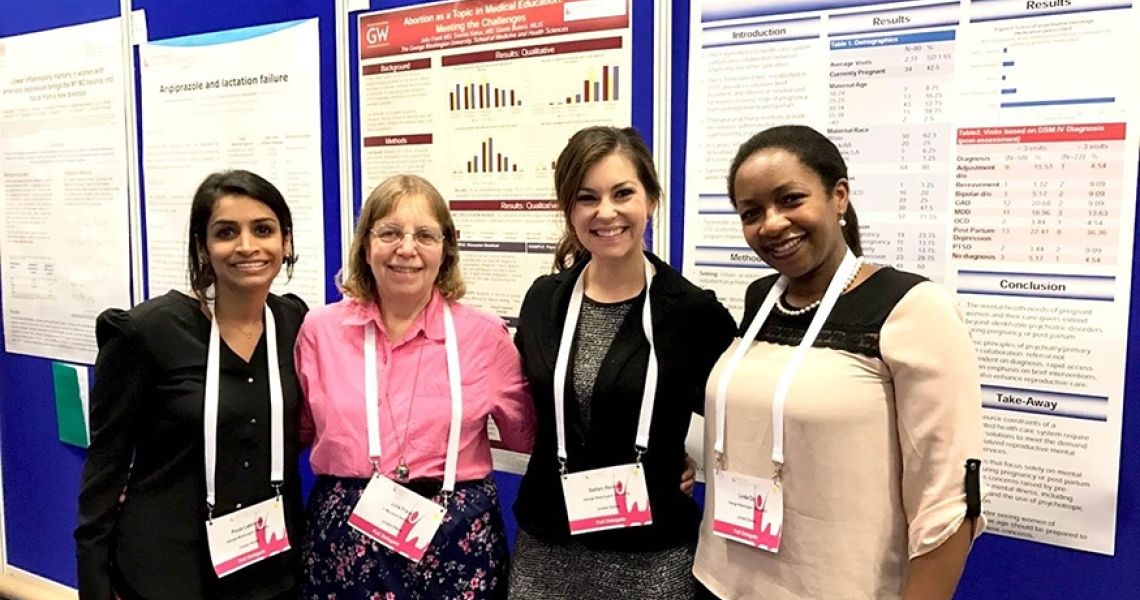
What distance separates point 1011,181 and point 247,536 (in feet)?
5.64

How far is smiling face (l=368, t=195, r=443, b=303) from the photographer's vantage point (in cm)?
171

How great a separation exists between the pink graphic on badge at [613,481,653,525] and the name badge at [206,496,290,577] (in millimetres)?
726

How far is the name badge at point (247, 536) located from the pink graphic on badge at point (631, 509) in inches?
28.6

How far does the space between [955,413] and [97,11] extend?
3.24 meters

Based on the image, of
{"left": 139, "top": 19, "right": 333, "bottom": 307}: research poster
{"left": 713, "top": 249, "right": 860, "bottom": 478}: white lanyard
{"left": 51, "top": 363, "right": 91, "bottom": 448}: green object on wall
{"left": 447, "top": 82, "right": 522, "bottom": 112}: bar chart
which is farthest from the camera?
{"left": 51, "top": 363, "right": 91, "bottom": 448}: green object on wall

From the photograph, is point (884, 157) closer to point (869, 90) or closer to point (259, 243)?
point (869, 90)

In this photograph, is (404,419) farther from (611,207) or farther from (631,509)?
(611,207)

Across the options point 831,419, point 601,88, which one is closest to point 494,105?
point 601,88

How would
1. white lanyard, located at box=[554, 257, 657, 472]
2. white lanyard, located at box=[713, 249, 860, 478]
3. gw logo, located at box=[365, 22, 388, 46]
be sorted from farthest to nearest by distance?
gw logo, located at box=[365, 22, 388, 46] → white lanyard, located at box=[554, 257, 657, 472] → white lanyard, located at box=[713, 249, 860, 478]

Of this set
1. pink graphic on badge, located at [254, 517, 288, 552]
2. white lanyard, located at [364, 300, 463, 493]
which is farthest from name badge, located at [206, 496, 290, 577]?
white lanyard, located at [364, 300, 463, 493]

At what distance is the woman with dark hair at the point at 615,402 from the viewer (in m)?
1.58

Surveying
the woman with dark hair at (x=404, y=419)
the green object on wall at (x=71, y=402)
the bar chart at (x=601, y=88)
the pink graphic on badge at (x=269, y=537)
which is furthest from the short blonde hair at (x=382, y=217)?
the green object on wall at (x=71, y=402)

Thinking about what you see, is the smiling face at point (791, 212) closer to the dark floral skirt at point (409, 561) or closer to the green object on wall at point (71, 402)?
the dark floral skirt at point (409, 561)

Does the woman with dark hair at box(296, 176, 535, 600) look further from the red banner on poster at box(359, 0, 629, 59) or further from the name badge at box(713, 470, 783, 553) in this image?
the red banner on poster at box(359, 0, 629, 59)
